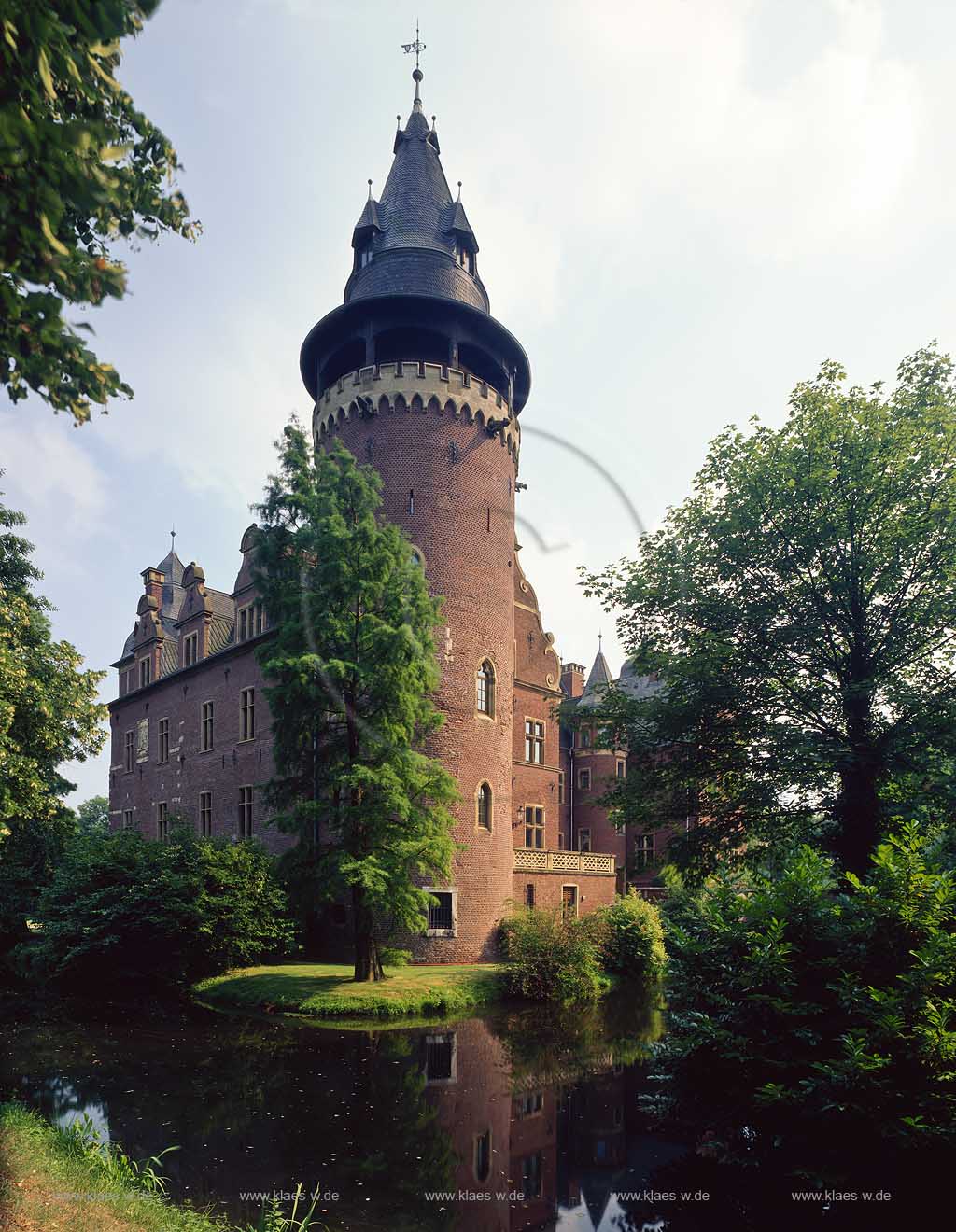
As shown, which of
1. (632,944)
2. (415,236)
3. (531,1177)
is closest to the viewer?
(531,1177)

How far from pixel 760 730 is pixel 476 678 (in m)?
11.2

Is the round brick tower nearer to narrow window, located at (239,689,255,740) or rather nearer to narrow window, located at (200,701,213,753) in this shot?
narrow window, located at (239,689,255,740)

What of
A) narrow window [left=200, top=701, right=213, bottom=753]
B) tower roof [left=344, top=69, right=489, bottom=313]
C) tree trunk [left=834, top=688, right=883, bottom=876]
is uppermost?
tower roof [left=344, top=69, right=489, bottom=313]

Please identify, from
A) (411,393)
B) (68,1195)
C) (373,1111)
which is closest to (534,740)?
(411,393)

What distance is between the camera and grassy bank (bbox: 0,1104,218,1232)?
5.98m

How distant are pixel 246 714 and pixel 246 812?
12.3ft

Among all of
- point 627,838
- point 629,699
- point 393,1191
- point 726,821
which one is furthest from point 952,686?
point 627,838

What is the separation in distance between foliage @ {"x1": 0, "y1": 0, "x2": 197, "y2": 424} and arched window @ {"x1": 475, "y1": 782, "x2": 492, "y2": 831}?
2129cm

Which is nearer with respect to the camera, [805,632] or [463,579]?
[805,632]

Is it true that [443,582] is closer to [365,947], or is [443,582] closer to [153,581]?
[365,947]

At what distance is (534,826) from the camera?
108 feet

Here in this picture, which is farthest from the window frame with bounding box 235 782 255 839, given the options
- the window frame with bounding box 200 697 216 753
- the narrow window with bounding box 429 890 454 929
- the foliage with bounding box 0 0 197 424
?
the foliage with bounding box 0 0 197 424

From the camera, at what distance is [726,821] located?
16688 millimetres

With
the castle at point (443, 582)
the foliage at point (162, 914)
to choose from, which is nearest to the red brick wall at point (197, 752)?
the castle at point (443, 582)
